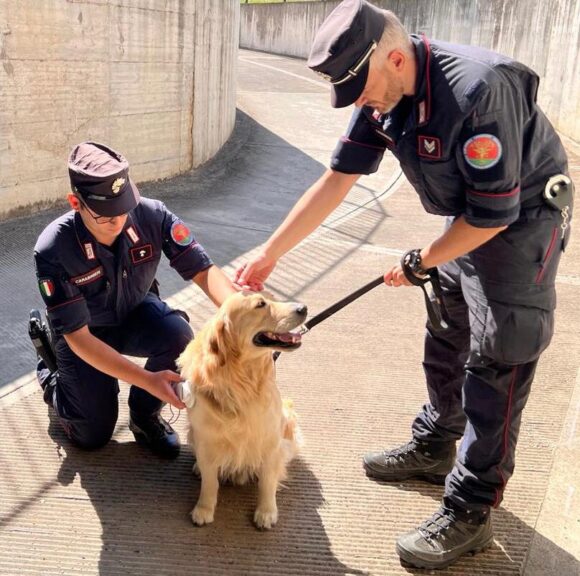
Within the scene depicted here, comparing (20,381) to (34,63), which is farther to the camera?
(34,63)

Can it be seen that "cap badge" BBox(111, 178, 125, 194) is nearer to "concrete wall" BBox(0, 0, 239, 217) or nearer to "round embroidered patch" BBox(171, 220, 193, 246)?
"round embroidered patch" BBox(171, 220, 193, 246)

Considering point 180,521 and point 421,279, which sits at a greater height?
point 421,279

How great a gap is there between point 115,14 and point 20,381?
15.1 ft

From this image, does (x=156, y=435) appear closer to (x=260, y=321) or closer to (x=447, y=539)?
(x=260, y=321)

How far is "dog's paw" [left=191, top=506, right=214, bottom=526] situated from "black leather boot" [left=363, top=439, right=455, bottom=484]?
80 cm

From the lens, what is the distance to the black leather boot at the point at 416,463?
10.3ft

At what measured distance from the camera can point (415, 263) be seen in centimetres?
249

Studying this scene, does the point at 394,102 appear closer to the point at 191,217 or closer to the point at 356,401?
the point at 356,401

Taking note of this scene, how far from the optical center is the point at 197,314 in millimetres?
4863

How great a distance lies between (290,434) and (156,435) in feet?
2.17

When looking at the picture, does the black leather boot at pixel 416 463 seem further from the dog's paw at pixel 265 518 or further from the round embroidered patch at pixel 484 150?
the round embroidered patch at pixel 484 150

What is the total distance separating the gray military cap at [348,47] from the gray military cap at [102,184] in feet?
3.23

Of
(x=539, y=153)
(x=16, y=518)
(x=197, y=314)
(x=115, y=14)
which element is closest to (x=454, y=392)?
(x=539, y=153)

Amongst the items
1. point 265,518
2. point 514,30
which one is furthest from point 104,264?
point 514,30
